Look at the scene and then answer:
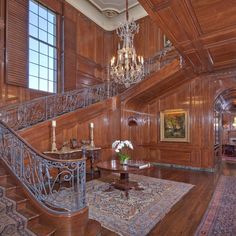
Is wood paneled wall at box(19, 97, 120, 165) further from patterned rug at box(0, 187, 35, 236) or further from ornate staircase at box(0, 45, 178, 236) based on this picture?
patterned rug at box(0, 187, 35, 236)

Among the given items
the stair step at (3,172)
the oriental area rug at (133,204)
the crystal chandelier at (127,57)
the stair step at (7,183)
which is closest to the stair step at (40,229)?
the stair step at (7,183)

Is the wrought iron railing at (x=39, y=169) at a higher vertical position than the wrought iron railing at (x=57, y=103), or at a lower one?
lower

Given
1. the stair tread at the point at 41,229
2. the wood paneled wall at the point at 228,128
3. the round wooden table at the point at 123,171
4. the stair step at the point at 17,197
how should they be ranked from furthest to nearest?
the wood paneled wall at the point at 228,128 < the round wooden table at the point at 123,171 < the stair step at the point at 17,197 < the stair tread at the point at 41,229

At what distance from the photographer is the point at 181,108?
8656 mm

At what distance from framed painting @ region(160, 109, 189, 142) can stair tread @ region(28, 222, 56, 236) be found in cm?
686

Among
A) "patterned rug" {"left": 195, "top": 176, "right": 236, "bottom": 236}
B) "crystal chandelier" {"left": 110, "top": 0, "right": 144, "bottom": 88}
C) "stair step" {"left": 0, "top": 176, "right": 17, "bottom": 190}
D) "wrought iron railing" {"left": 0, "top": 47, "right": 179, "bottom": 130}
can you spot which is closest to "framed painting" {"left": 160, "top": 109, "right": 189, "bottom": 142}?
"wrought iron railing" {"left": 0, "top": 47, "right": 179, "bottom": 130}

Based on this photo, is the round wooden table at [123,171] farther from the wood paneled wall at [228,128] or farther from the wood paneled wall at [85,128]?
the wood paneled wall at [228,128]

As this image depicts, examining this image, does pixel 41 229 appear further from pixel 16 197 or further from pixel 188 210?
pixel 188 210

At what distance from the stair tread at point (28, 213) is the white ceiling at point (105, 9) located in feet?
26.2

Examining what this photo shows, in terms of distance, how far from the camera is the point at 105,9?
9414mm

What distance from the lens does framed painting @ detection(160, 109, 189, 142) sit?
27.9ft

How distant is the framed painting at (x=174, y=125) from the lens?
8508 mm

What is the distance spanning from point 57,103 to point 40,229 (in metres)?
4.85

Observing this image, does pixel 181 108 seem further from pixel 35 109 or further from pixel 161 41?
pixel 35 109
